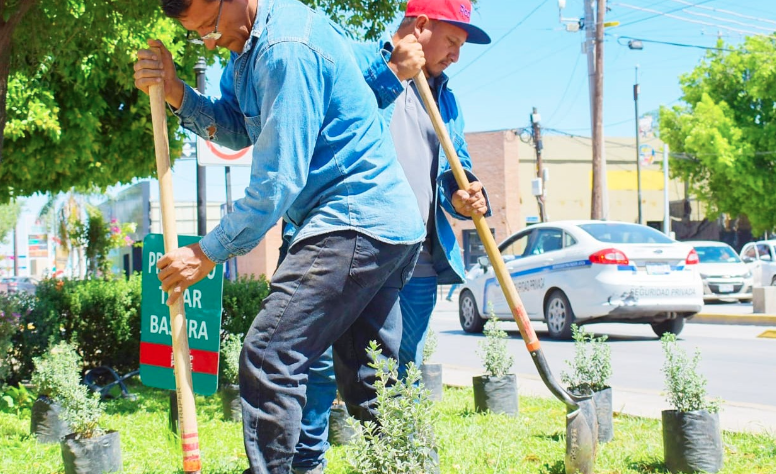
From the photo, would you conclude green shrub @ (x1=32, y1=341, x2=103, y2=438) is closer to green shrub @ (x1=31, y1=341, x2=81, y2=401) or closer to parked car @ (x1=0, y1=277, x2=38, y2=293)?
green shrub @ (x1=31, y1=341, x2=81, y2=401)

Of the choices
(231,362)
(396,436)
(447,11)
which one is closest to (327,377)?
(396,436)

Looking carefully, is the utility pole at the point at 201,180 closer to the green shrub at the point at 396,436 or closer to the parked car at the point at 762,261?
the green shrub at the point at 396,436

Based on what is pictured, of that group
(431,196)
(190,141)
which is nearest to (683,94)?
(190,141)

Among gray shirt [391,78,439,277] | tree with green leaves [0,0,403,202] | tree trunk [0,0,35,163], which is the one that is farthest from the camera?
tree with green leaves [0,0,403,202]

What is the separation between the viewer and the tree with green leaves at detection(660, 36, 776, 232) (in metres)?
33.3

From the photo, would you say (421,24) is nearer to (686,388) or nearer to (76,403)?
(686,388)

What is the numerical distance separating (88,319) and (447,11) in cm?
528

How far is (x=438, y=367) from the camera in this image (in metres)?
6.32

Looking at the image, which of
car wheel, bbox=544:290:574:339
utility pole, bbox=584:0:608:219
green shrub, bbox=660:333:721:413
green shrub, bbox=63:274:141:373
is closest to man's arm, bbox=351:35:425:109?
green shrub, bbox=660:333:721:413

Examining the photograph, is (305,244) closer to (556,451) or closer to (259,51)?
(259,51)

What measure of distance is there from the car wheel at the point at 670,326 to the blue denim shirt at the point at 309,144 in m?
9.00

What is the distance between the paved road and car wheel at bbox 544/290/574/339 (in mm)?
237

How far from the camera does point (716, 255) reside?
2073 centimetres

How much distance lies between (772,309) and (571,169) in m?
26.1
